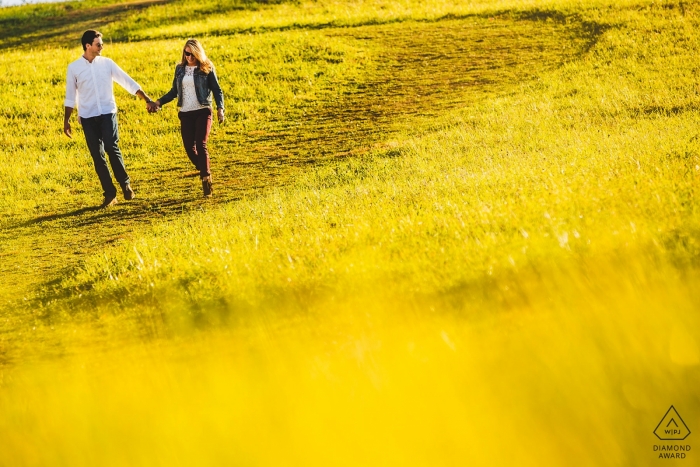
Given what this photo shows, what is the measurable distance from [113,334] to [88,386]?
143cm

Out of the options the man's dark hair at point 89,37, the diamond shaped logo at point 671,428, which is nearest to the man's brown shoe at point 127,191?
the man's dark hair at point 89,37

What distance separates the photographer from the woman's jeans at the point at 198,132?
1361 centimetres

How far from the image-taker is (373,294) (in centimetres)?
671

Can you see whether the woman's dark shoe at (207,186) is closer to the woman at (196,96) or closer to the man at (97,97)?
the woman at (196,96)

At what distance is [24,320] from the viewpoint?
27.8ft

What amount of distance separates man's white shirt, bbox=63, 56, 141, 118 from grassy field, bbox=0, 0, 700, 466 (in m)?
1.85

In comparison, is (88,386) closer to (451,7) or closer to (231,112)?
(231,112)

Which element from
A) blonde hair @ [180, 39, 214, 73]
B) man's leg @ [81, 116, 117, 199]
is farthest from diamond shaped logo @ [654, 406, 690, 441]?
man's leg @ [81, 116, 117, 199]

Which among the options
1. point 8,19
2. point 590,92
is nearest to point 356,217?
point 590,92

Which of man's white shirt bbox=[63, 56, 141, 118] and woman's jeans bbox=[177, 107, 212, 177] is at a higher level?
man's white shirt bbox=[63, 56, 141, 118]

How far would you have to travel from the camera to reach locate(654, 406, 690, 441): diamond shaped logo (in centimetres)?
417

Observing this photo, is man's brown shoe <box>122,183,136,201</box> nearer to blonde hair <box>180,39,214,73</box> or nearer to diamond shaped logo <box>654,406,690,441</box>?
blonde hair <box>180,39,214,73</box>

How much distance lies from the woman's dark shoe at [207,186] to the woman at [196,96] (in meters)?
0.30

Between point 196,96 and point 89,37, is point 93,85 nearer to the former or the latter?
point 89,37
